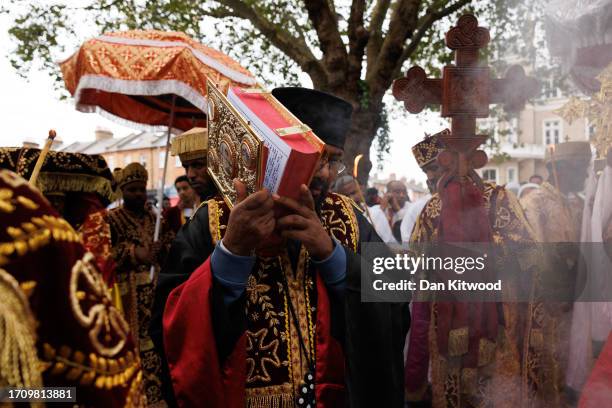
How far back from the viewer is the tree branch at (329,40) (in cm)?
851

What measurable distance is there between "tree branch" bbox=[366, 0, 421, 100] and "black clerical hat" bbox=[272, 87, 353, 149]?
23.1ft

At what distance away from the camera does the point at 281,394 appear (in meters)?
1.90

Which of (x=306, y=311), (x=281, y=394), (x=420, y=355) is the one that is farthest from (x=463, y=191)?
(x=281, y=394)

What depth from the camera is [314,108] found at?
2178 mm

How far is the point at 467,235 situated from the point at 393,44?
6.48 meters

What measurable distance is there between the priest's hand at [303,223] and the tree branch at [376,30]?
27.0 ft

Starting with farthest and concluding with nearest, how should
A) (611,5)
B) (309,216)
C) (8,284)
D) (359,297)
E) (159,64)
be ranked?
(159,64), (611,5), (359,297), (309,216), (8,284)

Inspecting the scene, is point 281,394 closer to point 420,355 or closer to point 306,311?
point 306,311

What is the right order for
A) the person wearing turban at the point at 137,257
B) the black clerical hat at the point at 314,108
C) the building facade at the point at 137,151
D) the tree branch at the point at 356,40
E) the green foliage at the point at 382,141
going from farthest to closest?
the building facade at the point at 137,151 < the green foliage at the point at 382,141 < the tree branch at the point at 356,40 < the person wearing turban at the point at 137,257 < the black clerical hat at the point at 314,108

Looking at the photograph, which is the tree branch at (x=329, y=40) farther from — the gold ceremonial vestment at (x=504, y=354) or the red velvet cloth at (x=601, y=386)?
the red velvet cloth at (x=601, y=386)

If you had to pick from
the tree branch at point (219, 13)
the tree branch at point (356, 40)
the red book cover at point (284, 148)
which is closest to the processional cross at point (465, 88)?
the red book cover at point (284, 148)

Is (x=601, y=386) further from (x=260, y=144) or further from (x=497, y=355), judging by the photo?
(x=497, y=355)

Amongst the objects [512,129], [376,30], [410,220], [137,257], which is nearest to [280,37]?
[376,30]

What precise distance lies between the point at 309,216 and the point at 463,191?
1.71 meters
